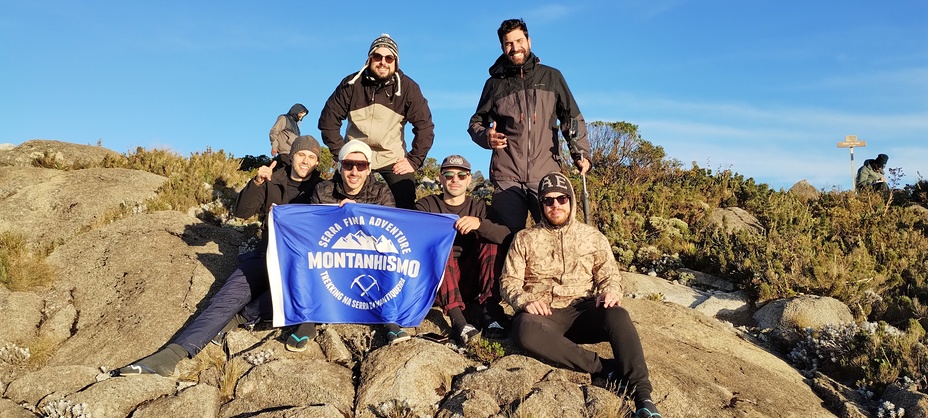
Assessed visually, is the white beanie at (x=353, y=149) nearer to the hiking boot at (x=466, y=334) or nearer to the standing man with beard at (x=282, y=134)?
the hiking boot at (x=466, y=334)

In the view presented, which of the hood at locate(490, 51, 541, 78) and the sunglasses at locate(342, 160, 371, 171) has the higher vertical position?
the hood at locate(490, 51, 541, 78)

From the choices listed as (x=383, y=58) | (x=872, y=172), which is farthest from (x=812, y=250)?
(x=872, y=172)

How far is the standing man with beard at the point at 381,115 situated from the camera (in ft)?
25.0

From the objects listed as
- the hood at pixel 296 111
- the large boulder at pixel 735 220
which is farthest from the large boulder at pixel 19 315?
the large boulder at pixel 735 220

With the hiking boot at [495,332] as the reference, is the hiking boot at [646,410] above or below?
below

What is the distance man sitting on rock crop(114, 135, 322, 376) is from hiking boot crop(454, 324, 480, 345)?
1.88 m

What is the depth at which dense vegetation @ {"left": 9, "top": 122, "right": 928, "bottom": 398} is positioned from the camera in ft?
25.4

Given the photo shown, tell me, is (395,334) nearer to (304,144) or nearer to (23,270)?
(304,144)

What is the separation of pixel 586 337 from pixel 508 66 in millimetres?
2911

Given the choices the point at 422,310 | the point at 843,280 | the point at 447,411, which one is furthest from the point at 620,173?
the point at 447,411

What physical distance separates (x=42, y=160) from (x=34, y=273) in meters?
5.35

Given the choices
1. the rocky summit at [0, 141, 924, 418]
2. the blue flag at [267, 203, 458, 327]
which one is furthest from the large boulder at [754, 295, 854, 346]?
the blue flag at [267, 203, 458, 327]

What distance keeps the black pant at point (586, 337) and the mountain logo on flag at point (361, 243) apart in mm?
1497

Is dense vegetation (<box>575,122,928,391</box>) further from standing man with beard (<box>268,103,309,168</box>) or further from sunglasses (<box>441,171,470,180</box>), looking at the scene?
standing man with beard (<box>268,103,309,168</box>)
